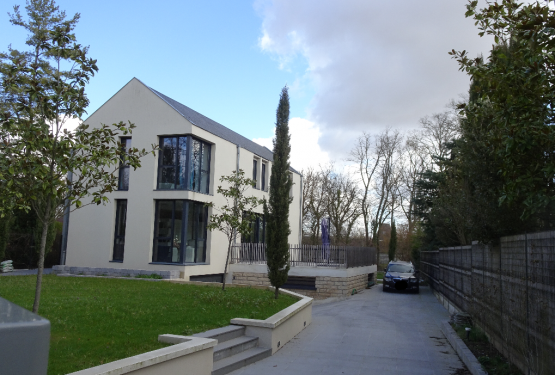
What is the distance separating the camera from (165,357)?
5.34 m

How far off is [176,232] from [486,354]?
14.2 metres

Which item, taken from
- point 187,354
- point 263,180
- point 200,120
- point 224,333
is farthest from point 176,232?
point 187,354

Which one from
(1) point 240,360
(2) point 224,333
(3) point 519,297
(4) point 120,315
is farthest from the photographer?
(4) point 120,315

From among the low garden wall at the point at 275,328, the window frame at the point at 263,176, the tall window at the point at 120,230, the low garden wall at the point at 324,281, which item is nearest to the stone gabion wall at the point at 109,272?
the tall window at the point at 120,230

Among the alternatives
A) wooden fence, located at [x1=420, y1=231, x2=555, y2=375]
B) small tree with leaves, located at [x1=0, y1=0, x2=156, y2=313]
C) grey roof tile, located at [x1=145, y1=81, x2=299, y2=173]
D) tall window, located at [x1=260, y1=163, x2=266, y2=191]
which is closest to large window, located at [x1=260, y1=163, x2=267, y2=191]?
tall window, located at [x1=260, y1=163, x2=266, y2=191]

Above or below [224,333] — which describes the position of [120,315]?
above

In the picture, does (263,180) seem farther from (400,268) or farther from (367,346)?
(367,346)

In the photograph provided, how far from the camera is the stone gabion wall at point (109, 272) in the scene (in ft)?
59.7

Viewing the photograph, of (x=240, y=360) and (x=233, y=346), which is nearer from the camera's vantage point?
(x=240, y=360)

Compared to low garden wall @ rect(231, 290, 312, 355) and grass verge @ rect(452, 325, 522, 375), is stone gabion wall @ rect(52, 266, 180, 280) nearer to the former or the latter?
low garden wall @ rect(231, 290, 312, 355)

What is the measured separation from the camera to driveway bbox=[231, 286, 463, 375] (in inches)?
297

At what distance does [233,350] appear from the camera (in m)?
7.55

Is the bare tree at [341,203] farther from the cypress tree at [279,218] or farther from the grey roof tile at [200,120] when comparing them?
the cypress tree at [279,218]

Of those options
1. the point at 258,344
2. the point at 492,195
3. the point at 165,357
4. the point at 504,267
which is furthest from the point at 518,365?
the point at 165,357
